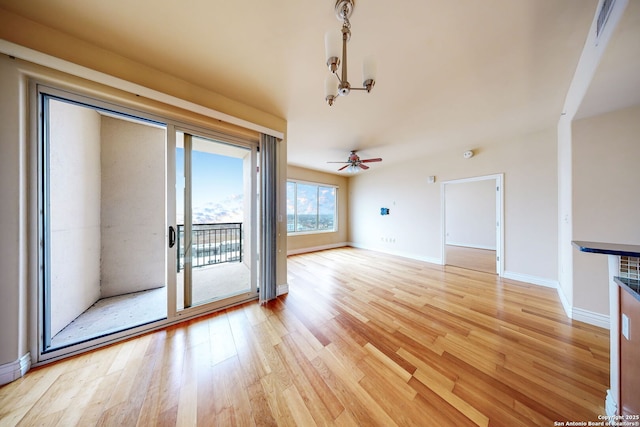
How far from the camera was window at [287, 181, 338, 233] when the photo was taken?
5.41 meters

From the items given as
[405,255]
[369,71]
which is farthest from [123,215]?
[405,255]

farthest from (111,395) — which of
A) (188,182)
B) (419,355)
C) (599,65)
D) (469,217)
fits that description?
(469,217)

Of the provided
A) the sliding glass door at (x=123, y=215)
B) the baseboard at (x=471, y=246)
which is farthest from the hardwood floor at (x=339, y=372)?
the baseboard at (x=471, y=246)

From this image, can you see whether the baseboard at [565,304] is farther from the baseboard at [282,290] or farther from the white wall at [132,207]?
the white wall at [132,207]

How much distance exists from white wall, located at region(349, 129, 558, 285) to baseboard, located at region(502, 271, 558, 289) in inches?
0.7

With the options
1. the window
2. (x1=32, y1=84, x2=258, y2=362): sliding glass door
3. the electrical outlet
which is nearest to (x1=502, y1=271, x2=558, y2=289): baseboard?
the electrical outlet

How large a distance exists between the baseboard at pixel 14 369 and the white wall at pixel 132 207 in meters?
1.37

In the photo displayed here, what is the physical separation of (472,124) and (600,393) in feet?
10.3

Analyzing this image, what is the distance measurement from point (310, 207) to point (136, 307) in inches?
166

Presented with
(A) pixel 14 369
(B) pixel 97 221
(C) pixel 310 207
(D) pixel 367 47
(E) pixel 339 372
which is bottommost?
(E) pixel 339 372

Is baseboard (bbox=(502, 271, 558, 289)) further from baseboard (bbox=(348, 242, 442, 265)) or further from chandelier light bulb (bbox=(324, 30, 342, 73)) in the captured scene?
chandelier light bulb (bbox=(324, 30, 342, 73))

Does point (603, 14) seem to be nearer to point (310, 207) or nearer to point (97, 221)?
point (97, 221)

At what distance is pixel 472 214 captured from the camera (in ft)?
21.0

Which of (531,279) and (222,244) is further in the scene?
(222,244)
